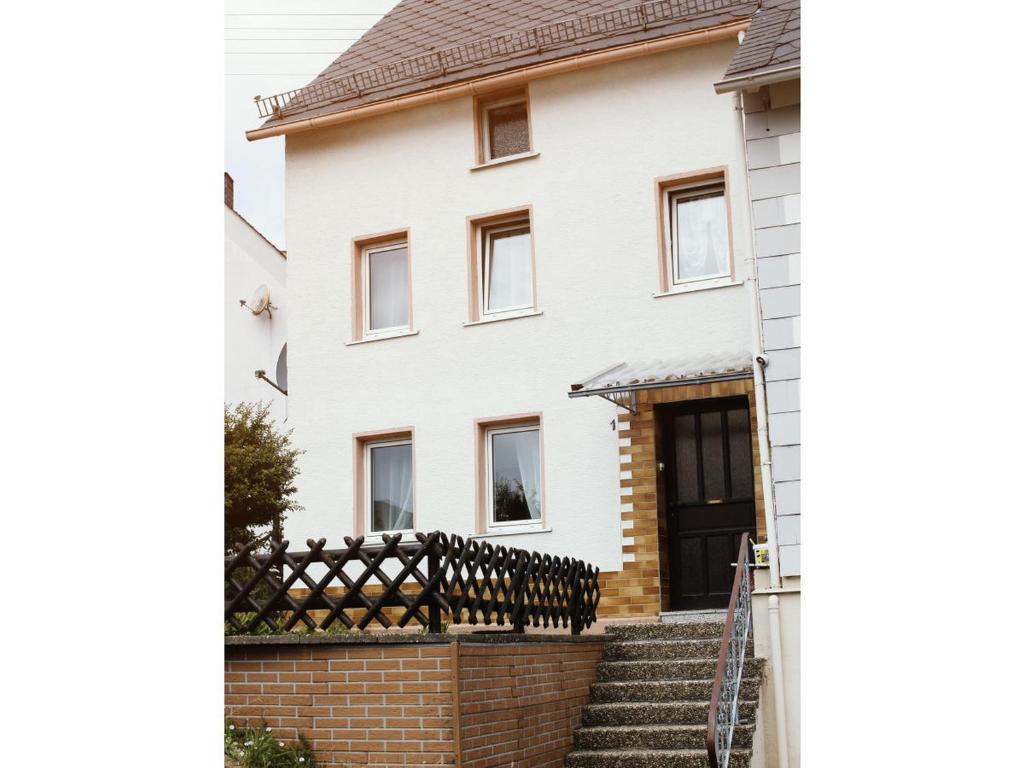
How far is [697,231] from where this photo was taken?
42.2ft

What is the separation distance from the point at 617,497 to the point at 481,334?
8.22 feet

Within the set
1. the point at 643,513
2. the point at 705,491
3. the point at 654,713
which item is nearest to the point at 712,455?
the point at 705,491

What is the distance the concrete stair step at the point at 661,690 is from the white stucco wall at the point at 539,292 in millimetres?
2784

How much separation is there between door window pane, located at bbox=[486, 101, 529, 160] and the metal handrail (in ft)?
20.4

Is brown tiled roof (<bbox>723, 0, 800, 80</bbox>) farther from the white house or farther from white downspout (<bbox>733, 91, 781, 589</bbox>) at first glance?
white downspout (<bbox>733, 91, 781, 589</bbox>)

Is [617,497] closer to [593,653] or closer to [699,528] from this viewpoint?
[699,528]

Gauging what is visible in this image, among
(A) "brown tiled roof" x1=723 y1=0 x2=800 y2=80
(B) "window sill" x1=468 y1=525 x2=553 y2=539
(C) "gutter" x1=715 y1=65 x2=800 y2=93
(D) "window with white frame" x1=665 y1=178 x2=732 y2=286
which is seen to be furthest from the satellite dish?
(C) "gutter" x1=715 y1=65 x2=800 y2=93

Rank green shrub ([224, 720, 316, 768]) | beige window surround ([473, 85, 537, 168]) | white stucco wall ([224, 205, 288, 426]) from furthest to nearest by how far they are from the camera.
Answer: white stucco wall ([224, 205, 288, 426])
beige window surround ([473, 85, 537, 168])
green shrub ([224, 720, 316, 768])

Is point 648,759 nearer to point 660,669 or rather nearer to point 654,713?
point 654,713

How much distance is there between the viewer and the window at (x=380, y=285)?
46.8 feet

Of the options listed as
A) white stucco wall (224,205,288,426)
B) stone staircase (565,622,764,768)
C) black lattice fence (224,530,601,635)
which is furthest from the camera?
white stucco wall (224,205,288,426)

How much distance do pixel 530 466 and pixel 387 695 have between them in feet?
20.3

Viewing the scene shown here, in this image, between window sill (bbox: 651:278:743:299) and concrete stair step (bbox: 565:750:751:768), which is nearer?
concrete stair step (bbox: 565:750:751:768)

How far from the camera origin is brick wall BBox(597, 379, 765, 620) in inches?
470
